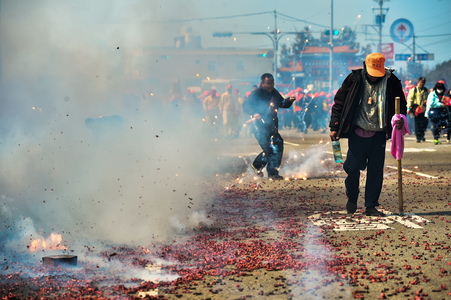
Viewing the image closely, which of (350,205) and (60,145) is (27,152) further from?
(350,205)

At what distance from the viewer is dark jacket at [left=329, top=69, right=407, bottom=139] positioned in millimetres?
5898

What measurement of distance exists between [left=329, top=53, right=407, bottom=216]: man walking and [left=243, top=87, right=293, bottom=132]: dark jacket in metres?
3.17

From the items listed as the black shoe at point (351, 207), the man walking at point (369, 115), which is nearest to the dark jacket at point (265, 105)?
the man walking at point (369, 115)

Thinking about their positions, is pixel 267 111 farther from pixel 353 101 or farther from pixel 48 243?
pixel 48 243

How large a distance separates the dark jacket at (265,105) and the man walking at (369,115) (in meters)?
3.17

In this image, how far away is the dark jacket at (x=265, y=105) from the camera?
920 cm

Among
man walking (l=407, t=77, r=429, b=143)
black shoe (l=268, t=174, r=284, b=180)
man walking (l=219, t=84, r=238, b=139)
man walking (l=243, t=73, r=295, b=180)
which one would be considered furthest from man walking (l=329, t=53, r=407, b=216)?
man walking (l=219, t=84, r=238, b=139)

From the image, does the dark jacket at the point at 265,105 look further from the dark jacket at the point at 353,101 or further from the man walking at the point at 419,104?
the man walking at the point at 419,104

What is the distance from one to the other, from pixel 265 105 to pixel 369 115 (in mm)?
3442

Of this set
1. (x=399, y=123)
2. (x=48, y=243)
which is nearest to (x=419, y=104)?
(x=399, y=123)

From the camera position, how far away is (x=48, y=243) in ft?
15.5

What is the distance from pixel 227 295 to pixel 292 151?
1162cm

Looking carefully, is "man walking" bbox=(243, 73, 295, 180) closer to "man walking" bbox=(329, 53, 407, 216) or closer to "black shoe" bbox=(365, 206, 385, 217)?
"man walking" bbox=(329, 53, 407, 216)

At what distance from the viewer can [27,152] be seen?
22.5ft
